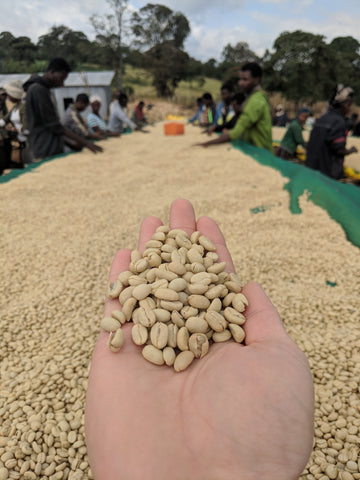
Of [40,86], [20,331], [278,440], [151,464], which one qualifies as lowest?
[20,331]

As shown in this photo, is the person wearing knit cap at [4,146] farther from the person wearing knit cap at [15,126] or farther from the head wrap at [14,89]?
the head wrap at [14,89]

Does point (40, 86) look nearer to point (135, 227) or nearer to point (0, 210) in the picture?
point (0, 210)

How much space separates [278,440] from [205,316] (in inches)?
20.2

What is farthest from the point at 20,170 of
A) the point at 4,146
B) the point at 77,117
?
the point at 77,117

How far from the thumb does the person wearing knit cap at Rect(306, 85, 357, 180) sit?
3.58m

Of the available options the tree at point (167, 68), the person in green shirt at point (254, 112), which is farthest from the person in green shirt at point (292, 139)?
the tree at point (167, 68)

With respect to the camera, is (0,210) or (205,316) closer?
(205,316)

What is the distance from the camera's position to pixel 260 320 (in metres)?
1.16

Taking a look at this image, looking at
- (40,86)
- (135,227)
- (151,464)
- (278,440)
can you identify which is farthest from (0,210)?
(278,440)

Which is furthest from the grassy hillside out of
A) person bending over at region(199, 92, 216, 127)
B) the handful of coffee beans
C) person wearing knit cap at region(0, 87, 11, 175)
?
the handful of coffee beans

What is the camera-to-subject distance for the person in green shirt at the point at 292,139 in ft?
18.6

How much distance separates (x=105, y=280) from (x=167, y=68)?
1111 inches

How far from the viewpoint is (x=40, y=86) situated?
15.5 feet

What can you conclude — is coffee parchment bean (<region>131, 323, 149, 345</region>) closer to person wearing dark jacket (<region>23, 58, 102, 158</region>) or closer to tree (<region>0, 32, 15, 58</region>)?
person wearing dark jacket (<region>23, 58, 102, 158</region>)
